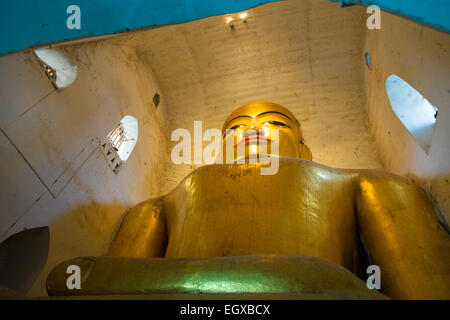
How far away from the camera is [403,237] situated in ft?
6.00

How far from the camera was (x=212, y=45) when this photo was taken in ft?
13.6

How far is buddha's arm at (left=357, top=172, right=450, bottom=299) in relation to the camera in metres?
1.64

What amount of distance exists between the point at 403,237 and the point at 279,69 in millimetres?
2834

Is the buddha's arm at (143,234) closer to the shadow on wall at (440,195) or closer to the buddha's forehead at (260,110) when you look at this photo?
the buddha's forehead at (260,110)

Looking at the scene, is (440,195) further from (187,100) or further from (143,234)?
(187,100)

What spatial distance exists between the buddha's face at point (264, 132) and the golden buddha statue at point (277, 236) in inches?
7.3

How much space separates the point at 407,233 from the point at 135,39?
132 inches

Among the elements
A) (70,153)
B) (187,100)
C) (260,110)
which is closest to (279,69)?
(187,100)

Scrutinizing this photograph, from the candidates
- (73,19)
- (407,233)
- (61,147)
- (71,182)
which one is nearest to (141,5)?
(73,19)

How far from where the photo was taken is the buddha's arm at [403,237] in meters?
1.64

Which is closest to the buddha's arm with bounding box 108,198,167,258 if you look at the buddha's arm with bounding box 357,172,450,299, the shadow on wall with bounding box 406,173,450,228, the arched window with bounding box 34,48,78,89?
the arched window with bounding box 34,48,78,89

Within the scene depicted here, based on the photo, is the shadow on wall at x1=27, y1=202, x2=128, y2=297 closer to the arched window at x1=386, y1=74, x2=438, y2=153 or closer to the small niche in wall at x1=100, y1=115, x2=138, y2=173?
the small niche in wall at x1=100, y1=115, x2=138, y2=173

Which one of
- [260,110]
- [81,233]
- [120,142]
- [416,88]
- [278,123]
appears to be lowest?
[81,233]

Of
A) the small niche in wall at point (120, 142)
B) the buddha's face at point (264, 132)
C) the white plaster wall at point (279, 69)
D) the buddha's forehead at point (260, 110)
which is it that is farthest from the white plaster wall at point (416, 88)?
the small niche in wall at point (120, 142)
